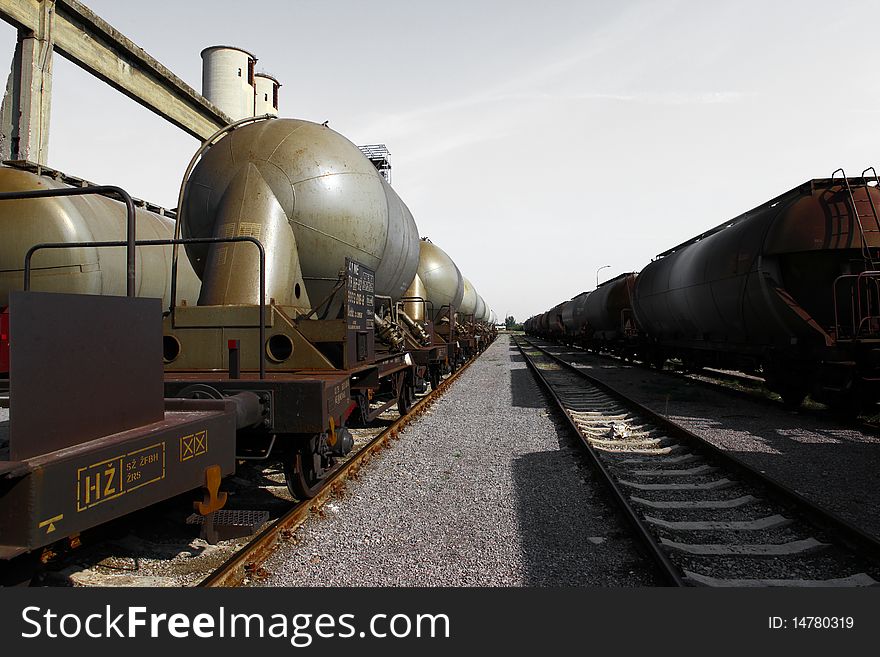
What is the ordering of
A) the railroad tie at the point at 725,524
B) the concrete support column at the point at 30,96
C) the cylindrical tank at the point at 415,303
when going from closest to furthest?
the railroad tie at the point at 725,524 → the cylindrical tank at the point at 415,303 → the concrete support column at the point at 30,96

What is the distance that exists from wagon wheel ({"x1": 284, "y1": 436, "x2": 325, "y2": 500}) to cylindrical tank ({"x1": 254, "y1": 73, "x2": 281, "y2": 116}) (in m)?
37.0

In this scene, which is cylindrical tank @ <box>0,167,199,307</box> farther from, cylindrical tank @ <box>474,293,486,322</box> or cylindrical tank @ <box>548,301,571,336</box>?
cylindrical tank @ <box>548,301,571,336</box>

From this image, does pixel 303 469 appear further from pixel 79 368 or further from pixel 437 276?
pixel 437 276

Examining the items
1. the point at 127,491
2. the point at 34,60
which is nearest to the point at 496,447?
the point at 127,491

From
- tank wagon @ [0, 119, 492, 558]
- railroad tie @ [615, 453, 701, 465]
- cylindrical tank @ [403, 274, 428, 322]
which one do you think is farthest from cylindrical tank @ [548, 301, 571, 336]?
railroad tie @ [615, 453, 701, 465]

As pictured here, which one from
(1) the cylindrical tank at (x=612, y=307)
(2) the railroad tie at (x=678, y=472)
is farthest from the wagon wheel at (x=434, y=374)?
(1) the cylindrical tank at (x=612, y=307)

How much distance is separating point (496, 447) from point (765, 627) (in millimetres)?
4689

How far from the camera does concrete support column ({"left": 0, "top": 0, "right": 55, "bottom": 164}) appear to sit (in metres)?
17.2

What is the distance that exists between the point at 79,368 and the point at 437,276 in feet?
45.7

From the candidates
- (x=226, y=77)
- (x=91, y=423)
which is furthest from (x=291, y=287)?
(x=226, y=77)

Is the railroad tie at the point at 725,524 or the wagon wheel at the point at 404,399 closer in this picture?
the railroad tie at the point at 725,524

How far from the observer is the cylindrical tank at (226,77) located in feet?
113

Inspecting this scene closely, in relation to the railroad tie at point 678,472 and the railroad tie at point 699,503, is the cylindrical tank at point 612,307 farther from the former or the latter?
the railroad tie at point 699,503

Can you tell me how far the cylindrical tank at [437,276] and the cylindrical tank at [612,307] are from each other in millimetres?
6955
